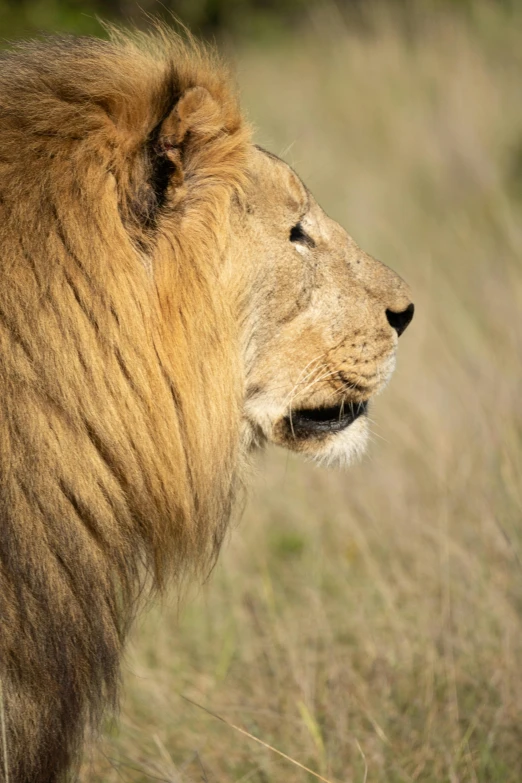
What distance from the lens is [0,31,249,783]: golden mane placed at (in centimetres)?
194

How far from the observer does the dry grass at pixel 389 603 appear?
9.21 feet

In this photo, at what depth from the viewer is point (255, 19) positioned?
1105 cm

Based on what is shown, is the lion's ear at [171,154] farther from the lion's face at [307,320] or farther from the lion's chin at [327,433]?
the lion's chin at [327,433]

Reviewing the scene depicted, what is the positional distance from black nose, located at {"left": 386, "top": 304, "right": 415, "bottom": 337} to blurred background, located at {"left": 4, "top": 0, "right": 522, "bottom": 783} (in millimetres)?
356

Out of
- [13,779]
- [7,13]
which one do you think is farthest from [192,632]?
[7,13]

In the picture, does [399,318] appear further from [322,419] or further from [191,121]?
[191,121]

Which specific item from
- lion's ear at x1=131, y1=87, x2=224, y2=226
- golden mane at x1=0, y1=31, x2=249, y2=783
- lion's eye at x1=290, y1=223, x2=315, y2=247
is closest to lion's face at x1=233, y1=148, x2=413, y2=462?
lion's eye at x1=290, y1=223, x2=315, y2=247

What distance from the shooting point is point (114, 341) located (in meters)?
2.03

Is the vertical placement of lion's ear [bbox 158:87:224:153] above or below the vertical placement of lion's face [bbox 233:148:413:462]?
above

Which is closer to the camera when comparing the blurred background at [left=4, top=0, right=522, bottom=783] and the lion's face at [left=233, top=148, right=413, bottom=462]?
the lion's face at [left=233, top=148, right=413, bottom=462]

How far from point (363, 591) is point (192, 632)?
75cm

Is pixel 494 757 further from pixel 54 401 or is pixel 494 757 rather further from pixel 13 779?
pixel 54 401

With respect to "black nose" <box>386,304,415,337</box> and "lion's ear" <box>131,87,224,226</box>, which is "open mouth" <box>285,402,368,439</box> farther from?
"lion's ear" <box>131,87,224,226</box>

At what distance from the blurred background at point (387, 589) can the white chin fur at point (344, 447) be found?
6.8 inches
